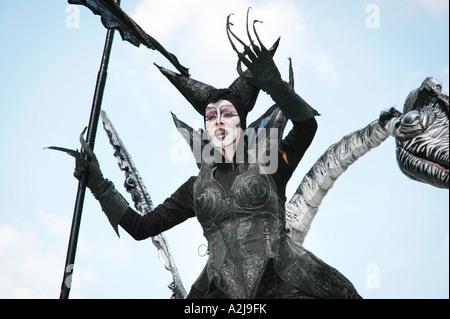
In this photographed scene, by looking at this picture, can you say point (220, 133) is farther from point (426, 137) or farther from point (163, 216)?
point (426, 137)

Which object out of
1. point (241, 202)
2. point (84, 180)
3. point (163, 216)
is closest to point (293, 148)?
point (241, 202)

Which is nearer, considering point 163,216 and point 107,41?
point 163,216

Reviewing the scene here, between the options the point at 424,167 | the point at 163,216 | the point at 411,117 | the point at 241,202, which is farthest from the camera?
the point at 163,216

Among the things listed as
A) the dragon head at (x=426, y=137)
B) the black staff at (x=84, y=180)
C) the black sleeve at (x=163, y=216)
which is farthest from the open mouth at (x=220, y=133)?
the dragon head at (x=426, y=137)

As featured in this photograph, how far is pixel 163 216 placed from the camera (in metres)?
4.07

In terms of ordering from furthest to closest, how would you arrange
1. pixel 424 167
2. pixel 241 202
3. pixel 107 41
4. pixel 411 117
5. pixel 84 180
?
pixel 107 41
pixel 84 180
pixel 241 202
pixel 411 117
pixel 424 167

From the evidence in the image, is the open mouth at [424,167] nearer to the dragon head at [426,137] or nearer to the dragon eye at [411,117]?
the dragon head at [426,137]

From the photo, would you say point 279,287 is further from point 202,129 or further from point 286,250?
point 202,129

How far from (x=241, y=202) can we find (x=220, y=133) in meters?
0.50

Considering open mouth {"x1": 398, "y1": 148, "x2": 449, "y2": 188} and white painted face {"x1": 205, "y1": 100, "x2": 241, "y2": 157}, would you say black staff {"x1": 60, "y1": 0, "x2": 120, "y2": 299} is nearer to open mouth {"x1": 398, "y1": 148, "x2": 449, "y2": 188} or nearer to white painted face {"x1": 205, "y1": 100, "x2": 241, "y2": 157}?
white painted face {"x1": 205, "y1": 100, "x2": 241, "y2": 157}

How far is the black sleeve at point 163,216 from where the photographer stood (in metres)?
4.00
